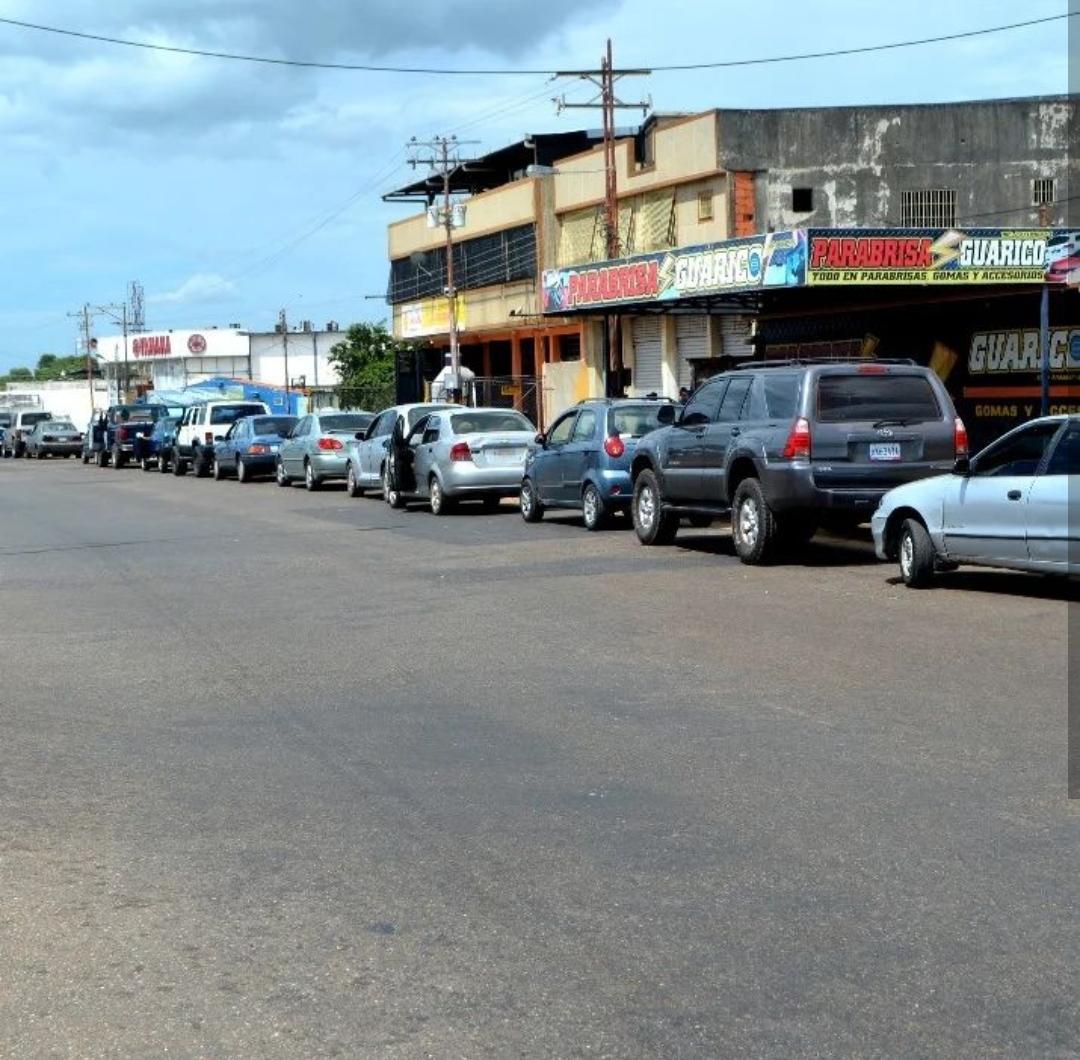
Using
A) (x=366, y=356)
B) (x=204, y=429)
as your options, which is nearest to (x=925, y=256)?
(x=204, y=429)

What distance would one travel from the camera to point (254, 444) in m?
40.0

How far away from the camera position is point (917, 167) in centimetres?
4612

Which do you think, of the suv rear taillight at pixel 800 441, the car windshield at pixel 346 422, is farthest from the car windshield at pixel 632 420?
the car windshield at pixel 346 422

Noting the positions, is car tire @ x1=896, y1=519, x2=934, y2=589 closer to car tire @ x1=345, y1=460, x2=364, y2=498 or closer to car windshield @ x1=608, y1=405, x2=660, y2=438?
car windshield @ x1=608, y1=405, x2=660, y2=438

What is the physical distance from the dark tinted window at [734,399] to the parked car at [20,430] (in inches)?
2276

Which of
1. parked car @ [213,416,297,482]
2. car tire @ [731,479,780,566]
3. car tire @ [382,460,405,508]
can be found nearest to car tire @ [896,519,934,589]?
car tire @ [731,479,780,566]

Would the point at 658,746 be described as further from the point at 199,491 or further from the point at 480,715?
the point at 199,491

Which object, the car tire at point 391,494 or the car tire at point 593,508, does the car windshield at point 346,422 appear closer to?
the car tire at point 391,494

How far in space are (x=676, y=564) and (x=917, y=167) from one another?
102 ft

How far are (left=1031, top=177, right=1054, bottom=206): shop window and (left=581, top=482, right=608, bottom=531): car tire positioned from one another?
1137 inches

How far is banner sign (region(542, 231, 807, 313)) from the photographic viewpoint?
83.1 ft

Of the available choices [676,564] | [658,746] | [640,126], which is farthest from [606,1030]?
[640,126]

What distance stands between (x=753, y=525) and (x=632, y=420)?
501 cm

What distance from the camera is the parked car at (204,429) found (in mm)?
44906
